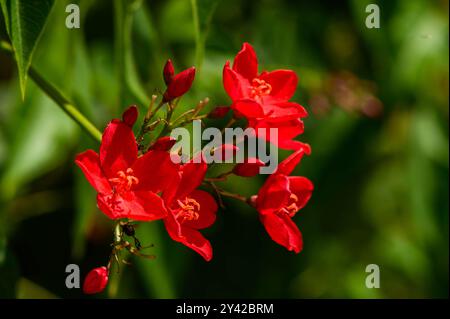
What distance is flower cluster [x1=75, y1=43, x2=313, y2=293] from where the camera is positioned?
206cm

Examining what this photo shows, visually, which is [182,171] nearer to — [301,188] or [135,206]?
[135,206]

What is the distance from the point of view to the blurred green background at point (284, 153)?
3.33 m

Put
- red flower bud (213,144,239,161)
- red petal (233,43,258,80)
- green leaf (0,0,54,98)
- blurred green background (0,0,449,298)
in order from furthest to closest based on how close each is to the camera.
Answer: blurred green background (0,0,449,298) < red petal (233,43,258,80) < red flower bud (213,144,239,161) < green leaf (0,0,54,98)

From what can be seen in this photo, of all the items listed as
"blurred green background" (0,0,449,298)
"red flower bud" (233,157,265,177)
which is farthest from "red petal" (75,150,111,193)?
"blurred green background" (0,0,449,298)

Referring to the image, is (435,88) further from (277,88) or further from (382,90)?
(277,88)

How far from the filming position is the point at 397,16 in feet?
11.7

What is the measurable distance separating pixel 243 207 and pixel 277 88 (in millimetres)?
1935

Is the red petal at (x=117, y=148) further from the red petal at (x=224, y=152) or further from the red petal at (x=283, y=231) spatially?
the red petal at (x=283, y=231)

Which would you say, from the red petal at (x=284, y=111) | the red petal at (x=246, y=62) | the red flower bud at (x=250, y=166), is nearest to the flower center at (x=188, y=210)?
the red flower bud at (x=250, y=166)

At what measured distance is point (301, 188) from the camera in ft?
7.86

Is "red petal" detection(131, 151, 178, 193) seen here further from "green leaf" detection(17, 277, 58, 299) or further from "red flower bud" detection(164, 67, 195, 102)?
"green leaf" detection(17, 277, 58, 299)

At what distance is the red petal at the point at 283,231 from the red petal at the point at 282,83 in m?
0.37

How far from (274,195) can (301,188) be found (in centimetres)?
18

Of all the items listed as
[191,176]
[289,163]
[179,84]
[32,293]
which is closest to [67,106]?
[179,84]
